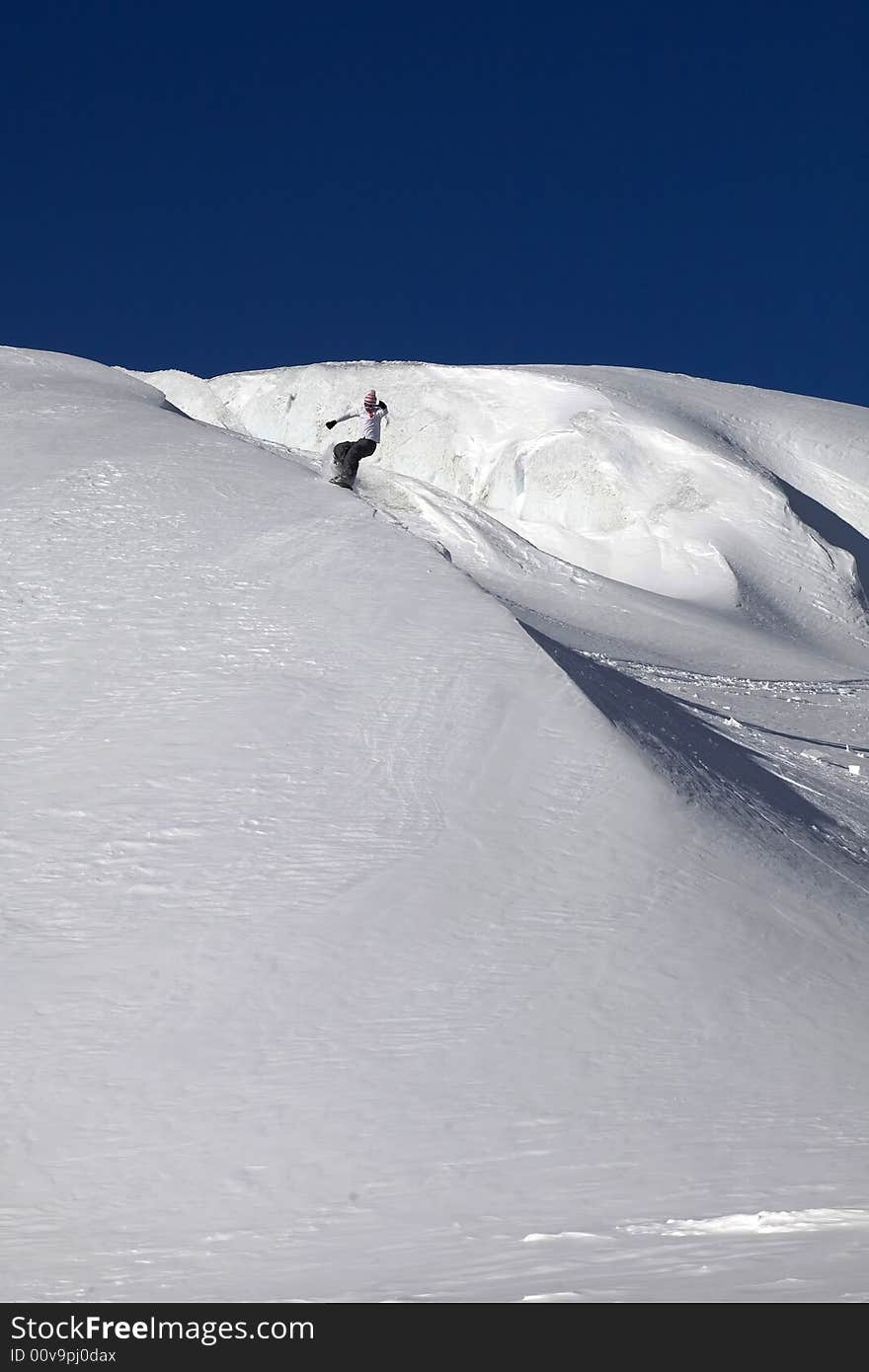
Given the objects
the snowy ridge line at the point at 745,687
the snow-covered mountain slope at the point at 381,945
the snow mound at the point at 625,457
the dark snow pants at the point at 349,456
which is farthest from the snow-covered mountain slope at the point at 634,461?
the snow-covered mountain slope at the point at 381,945

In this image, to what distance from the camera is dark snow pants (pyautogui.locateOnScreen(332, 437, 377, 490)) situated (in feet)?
50.3

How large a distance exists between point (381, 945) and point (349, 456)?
31.8 feet

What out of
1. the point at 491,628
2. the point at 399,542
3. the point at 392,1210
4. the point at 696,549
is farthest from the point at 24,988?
the point at 696,549

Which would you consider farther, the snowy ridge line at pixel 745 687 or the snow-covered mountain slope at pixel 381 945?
the snowy ridge line at pixel 745 687

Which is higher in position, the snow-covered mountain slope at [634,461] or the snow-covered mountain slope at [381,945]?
the snow-covered mountain slope at [634,461]

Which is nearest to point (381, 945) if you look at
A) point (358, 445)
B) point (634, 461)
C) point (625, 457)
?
point (358, 445)

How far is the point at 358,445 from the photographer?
1533cm

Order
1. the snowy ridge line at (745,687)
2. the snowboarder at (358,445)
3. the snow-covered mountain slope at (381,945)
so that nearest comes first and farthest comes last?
the snow-covered mountain slope at (381,945), the snowy ridge line at (745,687), the snowboarder at (358,445)

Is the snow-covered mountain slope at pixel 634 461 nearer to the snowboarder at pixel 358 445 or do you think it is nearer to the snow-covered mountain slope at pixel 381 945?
the snowboarder at pixel 358 445

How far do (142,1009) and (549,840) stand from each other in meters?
2.22

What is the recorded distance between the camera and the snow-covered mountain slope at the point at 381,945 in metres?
4.56
